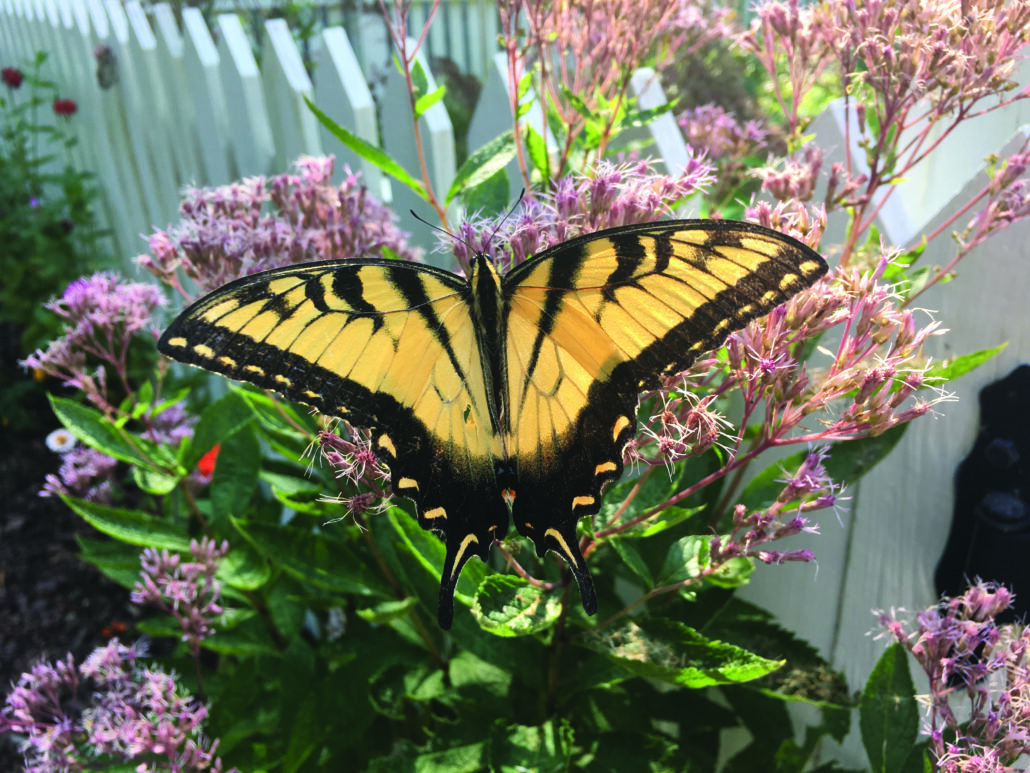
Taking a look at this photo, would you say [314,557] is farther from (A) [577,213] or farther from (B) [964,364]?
(B) [964,364]

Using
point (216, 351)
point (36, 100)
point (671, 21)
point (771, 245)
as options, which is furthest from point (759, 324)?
point (36, 100)

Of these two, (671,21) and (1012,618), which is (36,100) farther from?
(1012,618)

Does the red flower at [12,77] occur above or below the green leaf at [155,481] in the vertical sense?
above

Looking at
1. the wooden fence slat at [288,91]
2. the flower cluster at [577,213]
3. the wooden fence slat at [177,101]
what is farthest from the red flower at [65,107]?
the flower cluster at [577,213]

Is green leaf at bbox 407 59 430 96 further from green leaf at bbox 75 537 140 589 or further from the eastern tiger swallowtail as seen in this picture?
green leaf at bbox 75 537 140 589

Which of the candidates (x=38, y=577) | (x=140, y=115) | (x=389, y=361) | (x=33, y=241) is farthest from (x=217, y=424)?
(x=33, y=241)

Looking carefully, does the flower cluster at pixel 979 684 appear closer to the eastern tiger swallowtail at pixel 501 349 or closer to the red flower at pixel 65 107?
the eastern tiger swallowtail at pixel 501 349

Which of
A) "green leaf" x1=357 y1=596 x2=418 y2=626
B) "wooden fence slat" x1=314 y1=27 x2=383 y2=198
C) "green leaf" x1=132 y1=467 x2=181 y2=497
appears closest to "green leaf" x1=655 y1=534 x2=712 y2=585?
"green leaf" x1=357 y1=596 x2=418 y2=626
